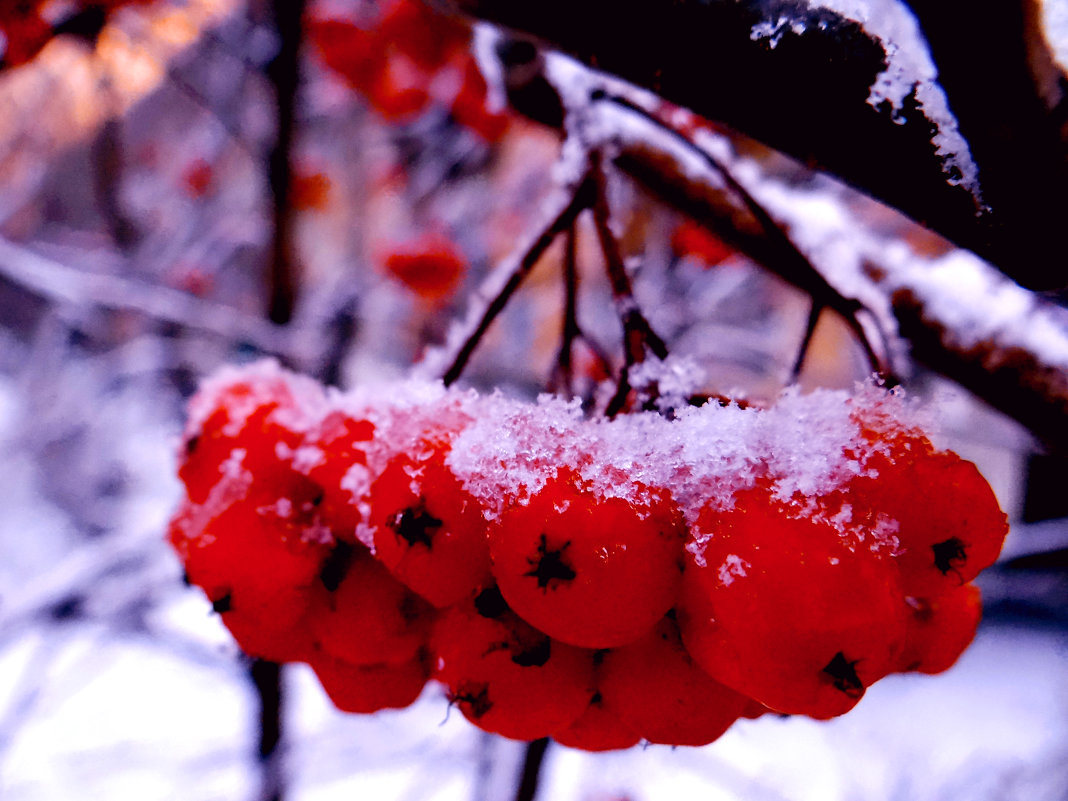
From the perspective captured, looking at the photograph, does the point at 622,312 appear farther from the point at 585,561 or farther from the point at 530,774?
the point at 530,774

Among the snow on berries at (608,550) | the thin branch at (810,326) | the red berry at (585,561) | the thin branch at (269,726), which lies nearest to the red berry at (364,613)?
the snow on berries at (608,550)

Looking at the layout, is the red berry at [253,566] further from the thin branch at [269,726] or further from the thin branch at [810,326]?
the thin branch at [269,726]

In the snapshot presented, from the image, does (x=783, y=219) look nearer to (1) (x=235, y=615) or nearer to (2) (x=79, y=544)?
(1) (x=235, y=615)

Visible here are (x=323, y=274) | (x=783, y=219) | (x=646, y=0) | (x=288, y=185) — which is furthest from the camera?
(x=323, y=274)

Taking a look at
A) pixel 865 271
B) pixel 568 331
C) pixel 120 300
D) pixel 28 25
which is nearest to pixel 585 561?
pixel 568 331

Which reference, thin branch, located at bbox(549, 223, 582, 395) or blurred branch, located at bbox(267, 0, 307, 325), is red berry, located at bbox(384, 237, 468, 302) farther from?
thin branch, located at bbox(549, 223, 582, 395)

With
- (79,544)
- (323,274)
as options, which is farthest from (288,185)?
(323,274)
